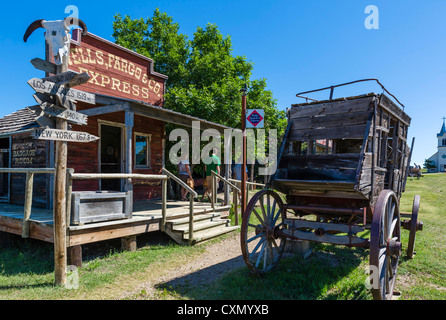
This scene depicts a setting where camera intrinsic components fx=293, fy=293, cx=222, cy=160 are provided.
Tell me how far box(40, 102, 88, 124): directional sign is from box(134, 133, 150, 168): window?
17.0 ft

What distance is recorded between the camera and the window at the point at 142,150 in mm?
9688

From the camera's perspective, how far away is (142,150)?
9.92 metres

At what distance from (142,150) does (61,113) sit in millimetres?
5740

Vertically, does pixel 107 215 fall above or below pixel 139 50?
below

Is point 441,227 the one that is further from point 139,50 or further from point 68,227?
point 139,50

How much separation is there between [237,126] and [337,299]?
11.1 meters

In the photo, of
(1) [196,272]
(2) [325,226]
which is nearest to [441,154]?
(2) [325,226]

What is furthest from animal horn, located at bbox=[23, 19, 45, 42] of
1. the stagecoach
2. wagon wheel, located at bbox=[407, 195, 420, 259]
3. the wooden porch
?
→ wagon wheel, located at bbox=[407, 195, 420, 259]

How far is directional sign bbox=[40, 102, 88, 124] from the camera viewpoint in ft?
13.3

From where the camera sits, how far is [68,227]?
496cm

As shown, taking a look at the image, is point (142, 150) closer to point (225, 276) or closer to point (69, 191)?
point (69, 191)

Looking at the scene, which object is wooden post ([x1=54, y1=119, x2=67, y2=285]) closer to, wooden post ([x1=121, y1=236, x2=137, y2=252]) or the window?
wooden post ([x1=121, y1=236, x2=137, y2=252])
